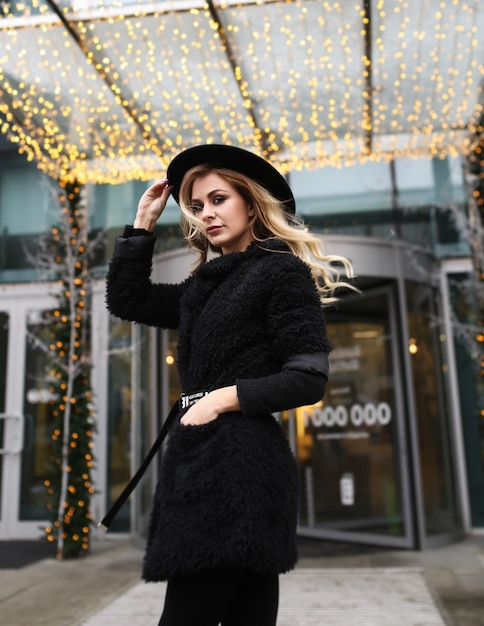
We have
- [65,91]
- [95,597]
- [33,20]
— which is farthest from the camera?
[65,91]

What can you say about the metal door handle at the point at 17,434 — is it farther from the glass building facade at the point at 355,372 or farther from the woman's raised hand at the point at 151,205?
the woman's raised hand at the point at 151,205

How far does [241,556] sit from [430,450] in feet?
14.8

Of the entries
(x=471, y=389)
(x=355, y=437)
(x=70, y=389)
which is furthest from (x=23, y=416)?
(x=471, y=389)

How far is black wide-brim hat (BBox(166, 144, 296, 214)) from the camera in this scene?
1436 millimetres

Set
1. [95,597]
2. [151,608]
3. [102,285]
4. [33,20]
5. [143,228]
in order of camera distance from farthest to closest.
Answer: [102,285] < [33,20] < [95,597] < [151,608] < [143,228]

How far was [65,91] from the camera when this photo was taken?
4.96 meters

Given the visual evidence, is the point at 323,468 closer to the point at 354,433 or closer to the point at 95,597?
the point at 354,433

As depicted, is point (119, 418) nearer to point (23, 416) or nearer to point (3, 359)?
point (23, 416)

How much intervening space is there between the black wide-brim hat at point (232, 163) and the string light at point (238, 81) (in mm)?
2950

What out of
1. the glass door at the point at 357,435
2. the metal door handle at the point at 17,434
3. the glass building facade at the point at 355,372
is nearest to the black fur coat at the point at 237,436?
the glass building facade at the point at 355,372

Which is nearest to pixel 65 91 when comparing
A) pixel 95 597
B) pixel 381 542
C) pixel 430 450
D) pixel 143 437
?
pixel 143 437

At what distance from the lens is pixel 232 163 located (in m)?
1.45

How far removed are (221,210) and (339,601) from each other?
2.94 m

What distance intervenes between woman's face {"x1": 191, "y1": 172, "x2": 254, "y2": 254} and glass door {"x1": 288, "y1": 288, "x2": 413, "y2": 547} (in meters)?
4.12
